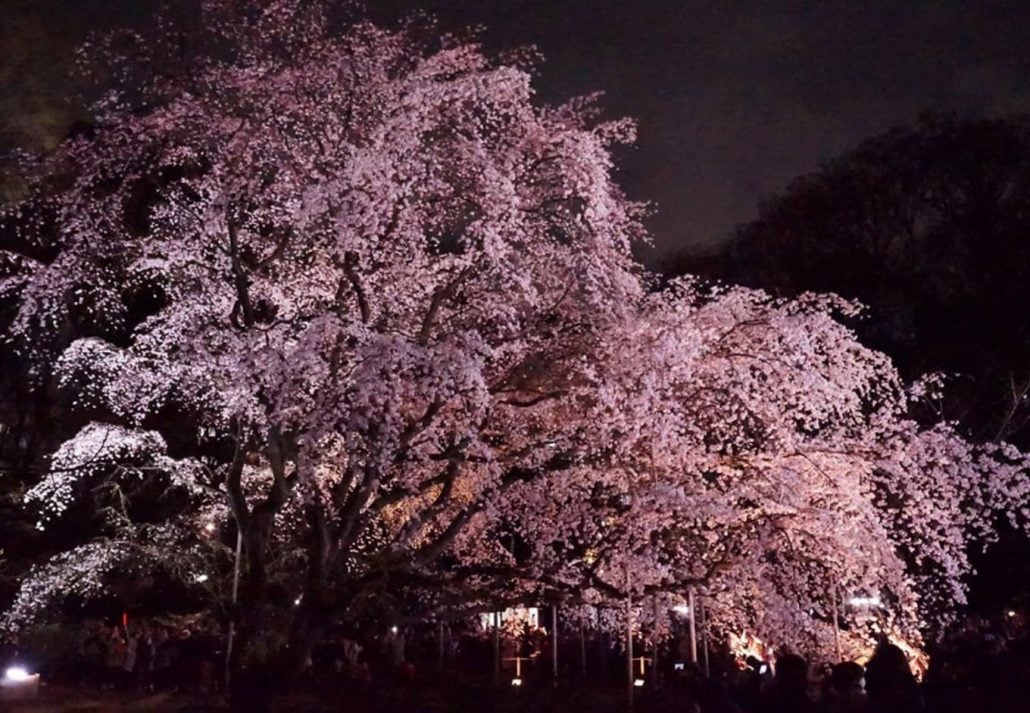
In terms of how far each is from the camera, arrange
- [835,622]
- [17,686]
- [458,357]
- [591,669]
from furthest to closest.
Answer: [591,669] < [835,622] < [17,686] < [458,357]

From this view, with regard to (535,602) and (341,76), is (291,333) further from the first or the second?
(535,602)

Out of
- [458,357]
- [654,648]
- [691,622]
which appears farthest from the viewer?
[654,648]

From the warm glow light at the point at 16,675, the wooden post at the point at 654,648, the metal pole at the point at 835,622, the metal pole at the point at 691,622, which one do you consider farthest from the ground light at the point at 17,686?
the metal pole at the point at 835,622

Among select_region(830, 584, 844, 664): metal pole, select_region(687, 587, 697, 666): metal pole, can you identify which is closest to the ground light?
select_region(687, 587, 697, 666): metal pole

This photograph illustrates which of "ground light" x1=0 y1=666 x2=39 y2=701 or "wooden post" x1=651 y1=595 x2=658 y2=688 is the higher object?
"wooden post" x1=651 y1=595 x2=658 y2=688

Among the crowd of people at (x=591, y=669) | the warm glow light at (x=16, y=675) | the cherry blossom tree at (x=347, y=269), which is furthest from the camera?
the warm glow light at (x=16, y=675)

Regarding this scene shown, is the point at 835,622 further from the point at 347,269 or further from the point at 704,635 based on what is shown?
the point at 347,269

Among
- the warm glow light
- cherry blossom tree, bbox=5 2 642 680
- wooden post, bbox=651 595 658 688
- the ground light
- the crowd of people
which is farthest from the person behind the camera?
wooden post, bbox=651 595 658 688

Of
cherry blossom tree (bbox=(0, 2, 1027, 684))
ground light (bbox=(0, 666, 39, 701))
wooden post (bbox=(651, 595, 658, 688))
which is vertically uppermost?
cherry blossom tree (bbox=(0, 2, 1027, 684))

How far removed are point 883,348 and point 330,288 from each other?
12.4 metres

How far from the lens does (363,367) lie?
954cm

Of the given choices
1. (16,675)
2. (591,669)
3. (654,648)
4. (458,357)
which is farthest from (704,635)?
(16,675)

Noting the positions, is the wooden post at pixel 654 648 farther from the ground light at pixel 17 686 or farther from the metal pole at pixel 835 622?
the ground light at pixel 17 686

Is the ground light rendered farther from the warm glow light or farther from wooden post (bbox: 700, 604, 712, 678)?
wooden post (bbox: 700, 604, 712, 678)
